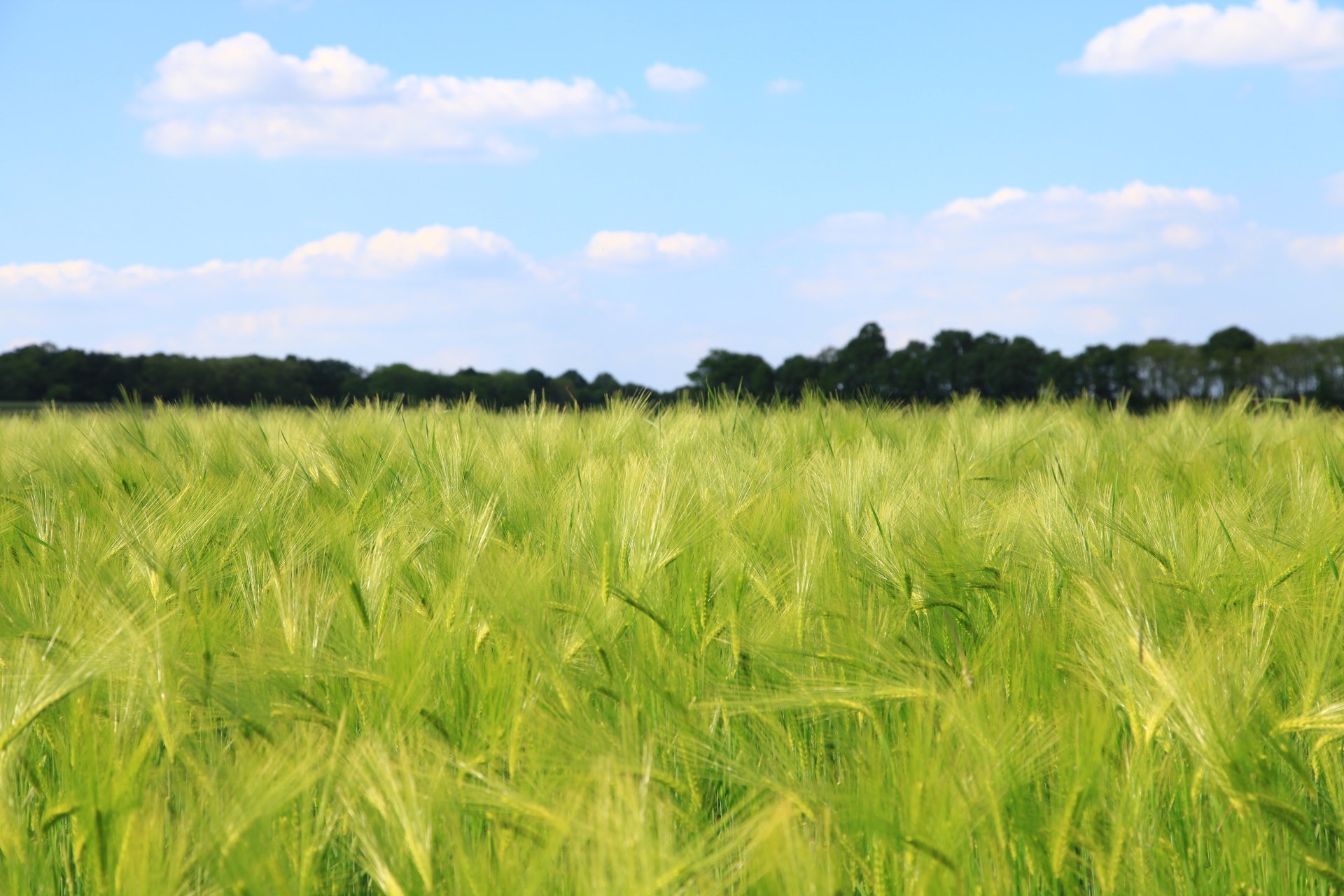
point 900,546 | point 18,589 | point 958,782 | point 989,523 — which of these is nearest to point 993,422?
point 989,523

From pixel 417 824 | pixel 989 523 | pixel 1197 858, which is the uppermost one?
pixel 989 523

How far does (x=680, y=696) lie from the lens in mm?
885

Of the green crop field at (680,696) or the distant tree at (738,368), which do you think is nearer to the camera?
the green crop field at (680,696)

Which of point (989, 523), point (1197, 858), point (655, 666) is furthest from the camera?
point (989, 523)

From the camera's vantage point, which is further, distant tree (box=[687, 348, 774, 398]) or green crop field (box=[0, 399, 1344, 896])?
distant tree (box=[687, 348, 774, 398])

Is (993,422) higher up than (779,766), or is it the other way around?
(993,422)

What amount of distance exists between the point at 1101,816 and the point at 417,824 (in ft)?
1.91

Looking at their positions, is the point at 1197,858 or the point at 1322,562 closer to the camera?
the point at 1197,858

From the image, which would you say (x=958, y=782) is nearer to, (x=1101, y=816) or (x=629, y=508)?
(x=1101, y=816)

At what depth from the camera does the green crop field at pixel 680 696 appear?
2.20 ft

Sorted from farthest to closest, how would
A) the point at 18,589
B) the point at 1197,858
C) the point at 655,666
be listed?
the point at 18,589 → the point at 655,666 → the point at 1197,858

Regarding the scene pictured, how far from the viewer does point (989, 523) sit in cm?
139

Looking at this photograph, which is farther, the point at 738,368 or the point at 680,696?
the point at 738,368

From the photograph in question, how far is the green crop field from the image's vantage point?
671mm
